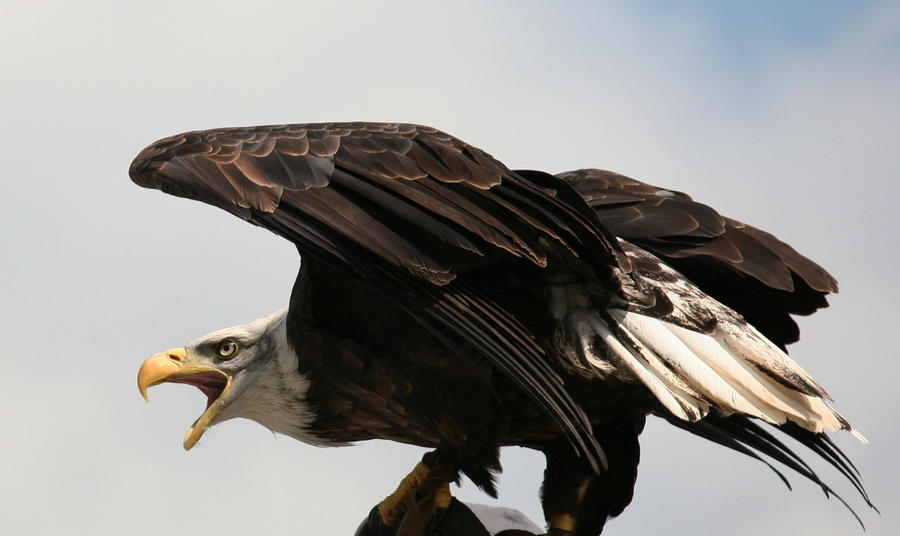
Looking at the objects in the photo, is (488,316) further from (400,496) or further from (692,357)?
(400,496)

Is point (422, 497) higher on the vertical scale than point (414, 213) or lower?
lower

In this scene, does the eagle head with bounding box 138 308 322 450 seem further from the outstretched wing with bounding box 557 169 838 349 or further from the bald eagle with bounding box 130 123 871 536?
the outstretched wing with bounding box 557 169 838 349

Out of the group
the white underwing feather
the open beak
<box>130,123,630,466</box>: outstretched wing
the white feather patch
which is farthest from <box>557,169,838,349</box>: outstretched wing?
the open beak

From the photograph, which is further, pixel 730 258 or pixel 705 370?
pixel 730 258

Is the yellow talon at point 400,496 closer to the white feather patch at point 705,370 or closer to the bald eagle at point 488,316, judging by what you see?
the bald eagle at point 488,316

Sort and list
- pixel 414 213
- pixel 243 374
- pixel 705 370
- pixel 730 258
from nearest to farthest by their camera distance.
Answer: pixel 414 213
pixel 705 370
pixel 730 258
pixel 243 374

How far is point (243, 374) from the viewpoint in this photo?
5.27m

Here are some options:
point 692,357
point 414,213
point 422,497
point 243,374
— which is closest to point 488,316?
point 414,213

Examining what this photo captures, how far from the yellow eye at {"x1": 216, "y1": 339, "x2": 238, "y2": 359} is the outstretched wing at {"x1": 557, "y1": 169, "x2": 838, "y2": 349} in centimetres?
135

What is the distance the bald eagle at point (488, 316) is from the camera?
171 inches

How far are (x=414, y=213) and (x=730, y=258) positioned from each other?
1177mm

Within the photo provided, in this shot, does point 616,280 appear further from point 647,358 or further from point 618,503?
point 618,503

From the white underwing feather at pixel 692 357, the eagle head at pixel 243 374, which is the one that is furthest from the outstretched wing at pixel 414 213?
the eagle head at pixel 243 374

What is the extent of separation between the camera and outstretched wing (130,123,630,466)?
4309mm
